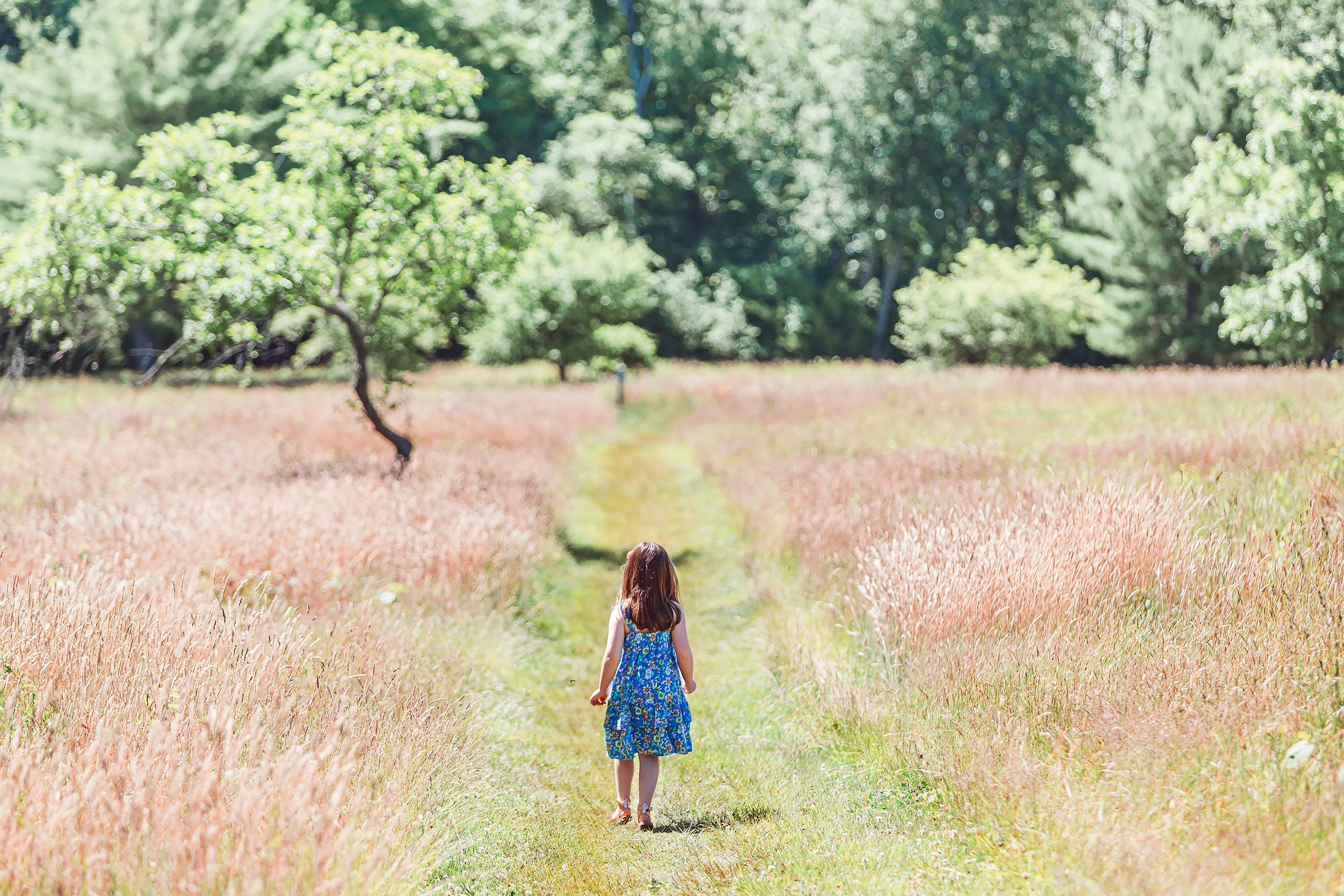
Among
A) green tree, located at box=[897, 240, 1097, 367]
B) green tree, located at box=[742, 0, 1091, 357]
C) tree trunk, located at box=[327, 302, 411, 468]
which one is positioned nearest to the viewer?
tree trunk, located at box=[327, 302, 411, 468]

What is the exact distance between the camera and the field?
10.4 ft

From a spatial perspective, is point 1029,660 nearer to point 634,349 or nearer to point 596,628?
point 596,628

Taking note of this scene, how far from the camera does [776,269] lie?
43.6 m

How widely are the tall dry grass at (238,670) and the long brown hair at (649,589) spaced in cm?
114

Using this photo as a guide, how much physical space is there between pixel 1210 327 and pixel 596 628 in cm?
3261

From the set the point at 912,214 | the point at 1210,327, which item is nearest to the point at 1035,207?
the point at 912,214

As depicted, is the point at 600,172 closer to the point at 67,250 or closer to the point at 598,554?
the point at 598,554

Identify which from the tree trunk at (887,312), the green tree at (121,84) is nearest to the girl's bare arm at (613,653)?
the green tree at (121,84)

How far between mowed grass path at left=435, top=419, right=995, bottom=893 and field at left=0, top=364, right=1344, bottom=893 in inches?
1.0

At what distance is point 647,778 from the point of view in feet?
15.9

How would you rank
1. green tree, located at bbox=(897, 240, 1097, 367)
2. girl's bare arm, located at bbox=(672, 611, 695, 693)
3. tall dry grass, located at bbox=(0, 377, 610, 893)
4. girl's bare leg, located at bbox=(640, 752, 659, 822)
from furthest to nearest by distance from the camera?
green tree, located at bbox=(897, 240, 1097, 367) < girl's bare arm, located at bbox=(672, 611, 695, 693) < girl's bare leg, located at bbox=(640, 752, 659, 822) < tall dry grass, located at bbox=(0, 377, 610, 893)

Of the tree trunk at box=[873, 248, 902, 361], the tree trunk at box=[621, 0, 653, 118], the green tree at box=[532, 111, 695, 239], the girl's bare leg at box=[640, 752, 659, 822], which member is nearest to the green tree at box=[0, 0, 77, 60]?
the green tree at box=[532, 111, 695, 239]

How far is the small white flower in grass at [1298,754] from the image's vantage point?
323cm

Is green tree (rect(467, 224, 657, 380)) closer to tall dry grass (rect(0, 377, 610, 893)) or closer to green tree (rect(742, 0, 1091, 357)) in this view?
green tree (rect(742, 0, 1091, 357))
